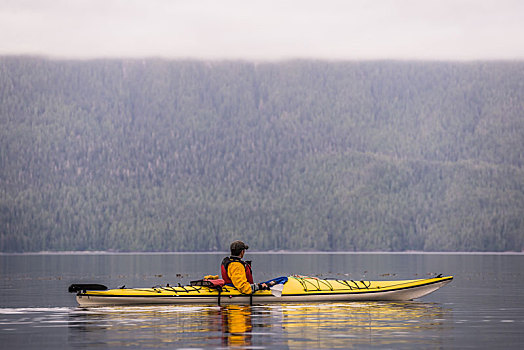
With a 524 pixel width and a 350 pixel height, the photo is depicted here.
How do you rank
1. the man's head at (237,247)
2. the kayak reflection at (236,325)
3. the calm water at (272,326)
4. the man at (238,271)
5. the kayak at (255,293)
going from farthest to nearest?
the kayak at (255,293) < the man at (238,271) < the man's head at (237,247) < the kayak reflection at (236,325) < the calm water at (272,326)

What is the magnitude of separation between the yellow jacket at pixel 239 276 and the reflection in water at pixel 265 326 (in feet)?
2.32

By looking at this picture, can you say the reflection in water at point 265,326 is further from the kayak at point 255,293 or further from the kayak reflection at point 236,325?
the kayak at point 255,293

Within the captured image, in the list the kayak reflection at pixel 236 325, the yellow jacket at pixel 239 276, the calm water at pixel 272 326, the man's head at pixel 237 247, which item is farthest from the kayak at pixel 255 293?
the man's head at pixel 237 247

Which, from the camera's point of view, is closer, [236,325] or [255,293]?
[236,325]

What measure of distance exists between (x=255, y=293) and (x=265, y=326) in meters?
7.45

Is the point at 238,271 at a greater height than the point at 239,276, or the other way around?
the point at 238,271

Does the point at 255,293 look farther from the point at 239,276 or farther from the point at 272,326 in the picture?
the point at 272,326

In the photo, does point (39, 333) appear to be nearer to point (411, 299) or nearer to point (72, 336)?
point (72, 336)

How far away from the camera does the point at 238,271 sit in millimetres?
38562

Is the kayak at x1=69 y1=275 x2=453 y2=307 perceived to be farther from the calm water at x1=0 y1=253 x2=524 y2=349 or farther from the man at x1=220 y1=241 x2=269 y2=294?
the calm water at x1=0 y1=253 x2=524 y2=349

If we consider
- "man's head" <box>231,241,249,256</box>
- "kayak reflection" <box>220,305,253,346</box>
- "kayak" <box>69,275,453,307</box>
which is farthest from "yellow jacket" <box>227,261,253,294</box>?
"kayak reflection" <box>220,305,253,346</box>

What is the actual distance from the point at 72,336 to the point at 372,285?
1519 cm

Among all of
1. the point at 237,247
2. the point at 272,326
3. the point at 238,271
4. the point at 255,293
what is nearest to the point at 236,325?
the point at 272,326

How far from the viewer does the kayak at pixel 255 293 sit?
39.3 meters
